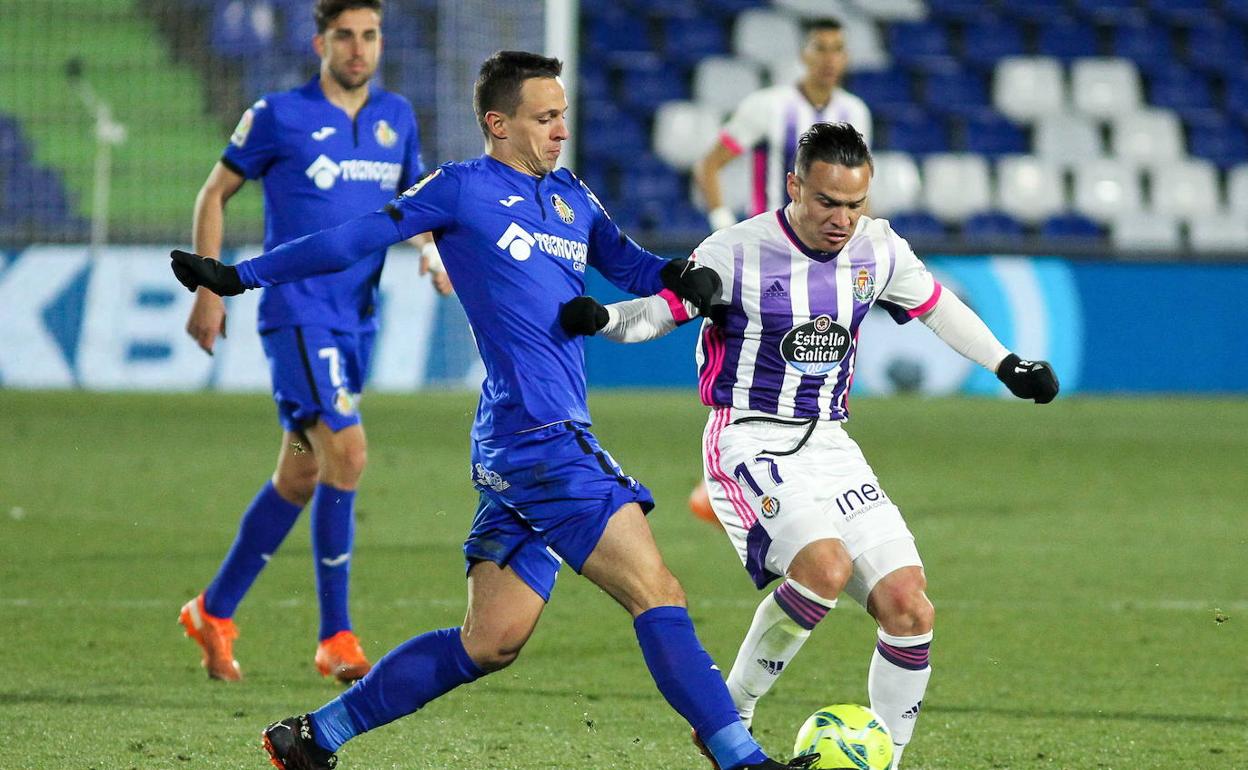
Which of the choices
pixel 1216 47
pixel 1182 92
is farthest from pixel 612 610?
pixel 1216 47

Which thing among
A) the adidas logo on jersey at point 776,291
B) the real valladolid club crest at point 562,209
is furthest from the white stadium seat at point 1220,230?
the real valladolid club crest at point 562,209

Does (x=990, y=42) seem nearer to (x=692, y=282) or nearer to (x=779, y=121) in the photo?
(x=779, y=121)

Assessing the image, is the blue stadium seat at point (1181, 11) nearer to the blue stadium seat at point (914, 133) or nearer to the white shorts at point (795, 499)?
the blue stadium seat at point (914, 133)

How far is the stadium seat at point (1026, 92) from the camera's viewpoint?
18109 millimetres

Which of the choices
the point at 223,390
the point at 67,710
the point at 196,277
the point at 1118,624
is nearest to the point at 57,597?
the point at 67,710

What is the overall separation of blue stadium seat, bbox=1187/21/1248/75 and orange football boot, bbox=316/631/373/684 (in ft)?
50.1

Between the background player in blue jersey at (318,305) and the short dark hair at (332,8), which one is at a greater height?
the short dark hair at (332,8)

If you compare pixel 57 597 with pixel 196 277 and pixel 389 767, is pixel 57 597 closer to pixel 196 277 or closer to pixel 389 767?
pixel 389 767

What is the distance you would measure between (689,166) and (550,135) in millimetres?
13538

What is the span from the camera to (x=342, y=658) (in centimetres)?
518

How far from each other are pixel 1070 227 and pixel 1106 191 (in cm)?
62

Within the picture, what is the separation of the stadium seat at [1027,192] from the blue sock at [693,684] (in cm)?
1443

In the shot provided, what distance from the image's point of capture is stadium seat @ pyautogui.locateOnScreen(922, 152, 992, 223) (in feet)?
57.0

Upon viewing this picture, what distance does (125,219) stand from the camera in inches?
634
